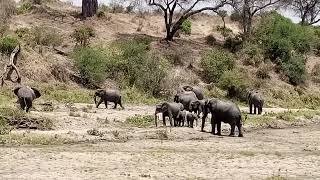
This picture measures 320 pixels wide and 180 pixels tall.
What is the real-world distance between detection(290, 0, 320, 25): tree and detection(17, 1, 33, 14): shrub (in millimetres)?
27514

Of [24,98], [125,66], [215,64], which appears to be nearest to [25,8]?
[125,66]

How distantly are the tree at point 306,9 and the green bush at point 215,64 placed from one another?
72.0 feet

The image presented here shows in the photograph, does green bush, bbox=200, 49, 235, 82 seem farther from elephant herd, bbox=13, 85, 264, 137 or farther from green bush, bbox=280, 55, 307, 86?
elephant herd, bbox=13, 85, 264, 137

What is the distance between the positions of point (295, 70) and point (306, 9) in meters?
20.9

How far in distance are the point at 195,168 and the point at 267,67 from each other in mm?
32652

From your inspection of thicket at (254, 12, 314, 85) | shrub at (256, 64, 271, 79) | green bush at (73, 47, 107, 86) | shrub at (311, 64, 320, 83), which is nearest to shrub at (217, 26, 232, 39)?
thicket at (254, 12, 314, 85)

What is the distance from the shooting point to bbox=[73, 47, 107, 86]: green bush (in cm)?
3688

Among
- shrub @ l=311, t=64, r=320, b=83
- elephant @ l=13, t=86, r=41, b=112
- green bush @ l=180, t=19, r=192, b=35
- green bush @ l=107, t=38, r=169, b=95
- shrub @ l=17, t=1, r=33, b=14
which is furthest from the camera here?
green bush @ l=180, t=19, r=192, b=35

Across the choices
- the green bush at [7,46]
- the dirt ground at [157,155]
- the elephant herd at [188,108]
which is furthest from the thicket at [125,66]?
the dirt ground at [157,155]

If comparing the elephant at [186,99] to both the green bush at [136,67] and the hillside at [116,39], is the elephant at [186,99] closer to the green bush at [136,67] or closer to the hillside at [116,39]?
the green bush at [136,67]

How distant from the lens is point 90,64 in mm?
36969

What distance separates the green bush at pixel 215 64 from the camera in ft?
143

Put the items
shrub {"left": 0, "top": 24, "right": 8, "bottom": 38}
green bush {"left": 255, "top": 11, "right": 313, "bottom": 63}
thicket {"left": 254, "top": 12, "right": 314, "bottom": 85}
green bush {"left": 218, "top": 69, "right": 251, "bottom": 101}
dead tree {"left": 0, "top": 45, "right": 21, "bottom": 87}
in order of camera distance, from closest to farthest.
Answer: dead tree {"left": 0, "top": 45, "right": 21, "bottom": 87}, green bush {"left": 218, "top": 69, "right": 251, "bottom": 101}, shrub {"left": 0, "top": 24, "right": 8, "bottom": 38}, thicket {"left": 254, "top": 12, "right": 314, "bottom": 85}, green bush {"left": 255, "top": 11, "right": 313, "bottom": 63}

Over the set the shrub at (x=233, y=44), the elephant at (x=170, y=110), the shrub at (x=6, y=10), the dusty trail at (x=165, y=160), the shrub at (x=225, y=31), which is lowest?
the dusty trail at (x=165, y=160)
